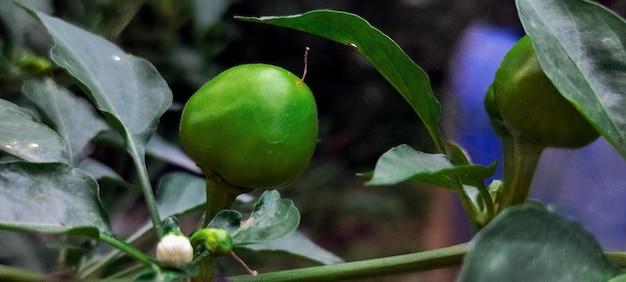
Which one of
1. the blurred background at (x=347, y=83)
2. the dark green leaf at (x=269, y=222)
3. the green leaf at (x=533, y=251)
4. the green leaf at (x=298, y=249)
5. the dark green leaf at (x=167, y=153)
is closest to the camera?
the green leaf at (x=533, y=251)

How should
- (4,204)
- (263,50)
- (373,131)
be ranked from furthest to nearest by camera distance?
(373,131) < (263,50) < (4,204)

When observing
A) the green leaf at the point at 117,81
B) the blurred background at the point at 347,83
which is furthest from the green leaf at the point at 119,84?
the blurred background at the point at 347,83

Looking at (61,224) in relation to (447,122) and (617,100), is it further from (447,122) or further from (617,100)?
(447,122)

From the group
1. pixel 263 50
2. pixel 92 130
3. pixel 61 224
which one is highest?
pixel 61 224

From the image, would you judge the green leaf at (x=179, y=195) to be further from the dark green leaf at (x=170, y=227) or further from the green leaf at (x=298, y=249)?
the dark green leaf at (x=170, y=227)

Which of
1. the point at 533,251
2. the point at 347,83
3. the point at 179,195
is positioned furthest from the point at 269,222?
the point at 347,83

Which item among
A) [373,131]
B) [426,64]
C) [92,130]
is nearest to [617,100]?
[92,130]
